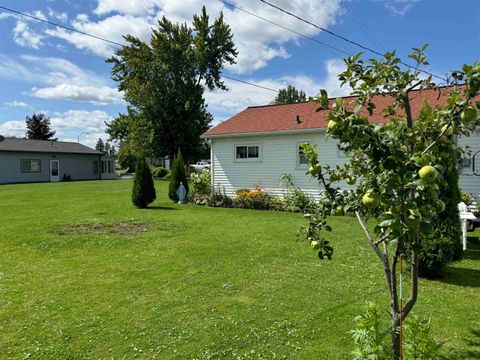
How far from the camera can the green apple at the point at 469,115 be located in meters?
1.46

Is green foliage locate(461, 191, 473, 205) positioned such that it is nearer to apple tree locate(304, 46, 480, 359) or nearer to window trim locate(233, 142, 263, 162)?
window trim locate(233, 142, 263, 162)

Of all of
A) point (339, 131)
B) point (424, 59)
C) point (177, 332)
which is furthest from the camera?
point (177, 332)

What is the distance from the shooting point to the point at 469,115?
1465 millimetres

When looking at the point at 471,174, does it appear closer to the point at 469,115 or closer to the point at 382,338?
the point at 382,338

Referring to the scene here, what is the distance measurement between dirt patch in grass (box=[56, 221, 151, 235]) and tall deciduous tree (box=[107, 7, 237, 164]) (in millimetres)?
19318

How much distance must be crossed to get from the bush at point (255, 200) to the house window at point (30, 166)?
79.3 feet

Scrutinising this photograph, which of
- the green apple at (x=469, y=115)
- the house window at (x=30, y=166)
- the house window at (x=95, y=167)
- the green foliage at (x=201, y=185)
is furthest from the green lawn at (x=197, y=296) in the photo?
the house window at (x=95, y=167)

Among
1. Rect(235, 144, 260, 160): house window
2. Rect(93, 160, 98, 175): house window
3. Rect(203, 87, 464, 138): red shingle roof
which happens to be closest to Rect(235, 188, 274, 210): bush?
Rect(235, 144, 260, 160): house window

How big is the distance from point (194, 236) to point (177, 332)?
441 centimetres

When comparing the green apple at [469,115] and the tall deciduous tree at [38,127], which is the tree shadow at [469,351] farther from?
the tall deciduous tree at [38,127]

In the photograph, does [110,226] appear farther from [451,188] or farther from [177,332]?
[451,188]

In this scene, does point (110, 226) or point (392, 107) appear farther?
point (110, 226)

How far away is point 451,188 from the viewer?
4879 millimetres

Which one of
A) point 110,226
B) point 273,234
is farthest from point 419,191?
point 110,226
